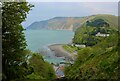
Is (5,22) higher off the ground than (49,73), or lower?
higher

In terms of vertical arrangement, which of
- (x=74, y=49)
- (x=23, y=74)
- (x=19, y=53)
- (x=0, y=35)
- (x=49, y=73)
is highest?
(x=0, y=35)

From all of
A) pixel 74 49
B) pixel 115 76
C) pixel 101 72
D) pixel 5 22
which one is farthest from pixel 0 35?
pixel 74 49

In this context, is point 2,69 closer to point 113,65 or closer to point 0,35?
point 0,35

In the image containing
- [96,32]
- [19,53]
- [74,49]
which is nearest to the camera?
[19,53]

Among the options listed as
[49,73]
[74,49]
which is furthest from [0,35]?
[74,49]

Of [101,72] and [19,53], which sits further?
[19,53]

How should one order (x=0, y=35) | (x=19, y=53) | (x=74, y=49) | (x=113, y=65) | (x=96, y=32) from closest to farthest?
(x=113, y=65) < (x=0, y=35) < (x=19, y=53) < (x=74, y=49) < (x=96, y=32)

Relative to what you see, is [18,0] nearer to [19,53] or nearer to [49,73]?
[19,53]
